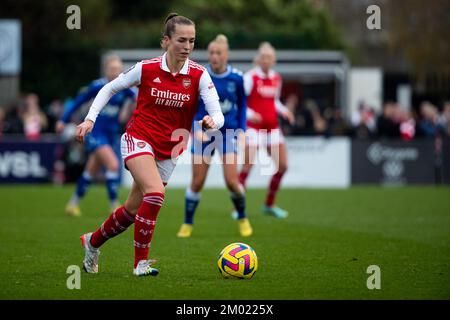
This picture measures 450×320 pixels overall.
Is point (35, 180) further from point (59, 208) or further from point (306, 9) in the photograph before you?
point (306, 9)

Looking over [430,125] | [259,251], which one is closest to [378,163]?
[430,125]

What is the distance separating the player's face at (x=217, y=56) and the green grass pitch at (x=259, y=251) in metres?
2.25

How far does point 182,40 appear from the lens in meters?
8.77

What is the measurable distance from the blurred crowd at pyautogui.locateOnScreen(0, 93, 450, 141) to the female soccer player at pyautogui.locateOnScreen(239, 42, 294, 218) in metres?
8.80

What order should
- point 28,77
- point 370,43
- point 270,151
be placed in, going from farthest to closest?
point 370,43 < point 28,77 < point 270,151

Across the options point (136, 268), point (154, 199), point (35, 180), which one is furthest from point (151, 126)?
point (35, 180)

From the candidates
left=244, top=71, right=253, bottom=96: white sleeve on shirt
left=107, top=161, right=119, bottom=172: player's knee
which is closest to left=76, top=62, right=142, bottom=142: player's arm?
left=244, top=71, right=253, bottom=96: white sleeve on shirt

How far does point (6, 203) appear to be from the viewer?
60.1 ft

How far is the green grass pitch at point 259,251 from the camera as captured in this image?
8062 mm

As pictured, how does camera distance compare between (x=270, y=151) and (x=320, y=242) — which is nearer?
(x=320, y=242)

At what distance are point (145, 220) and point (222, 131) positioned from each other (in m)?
4.08

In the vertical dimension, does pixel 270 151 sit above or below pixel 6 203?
above

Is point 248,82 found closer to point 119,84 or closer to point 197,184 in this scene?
point 197,184
